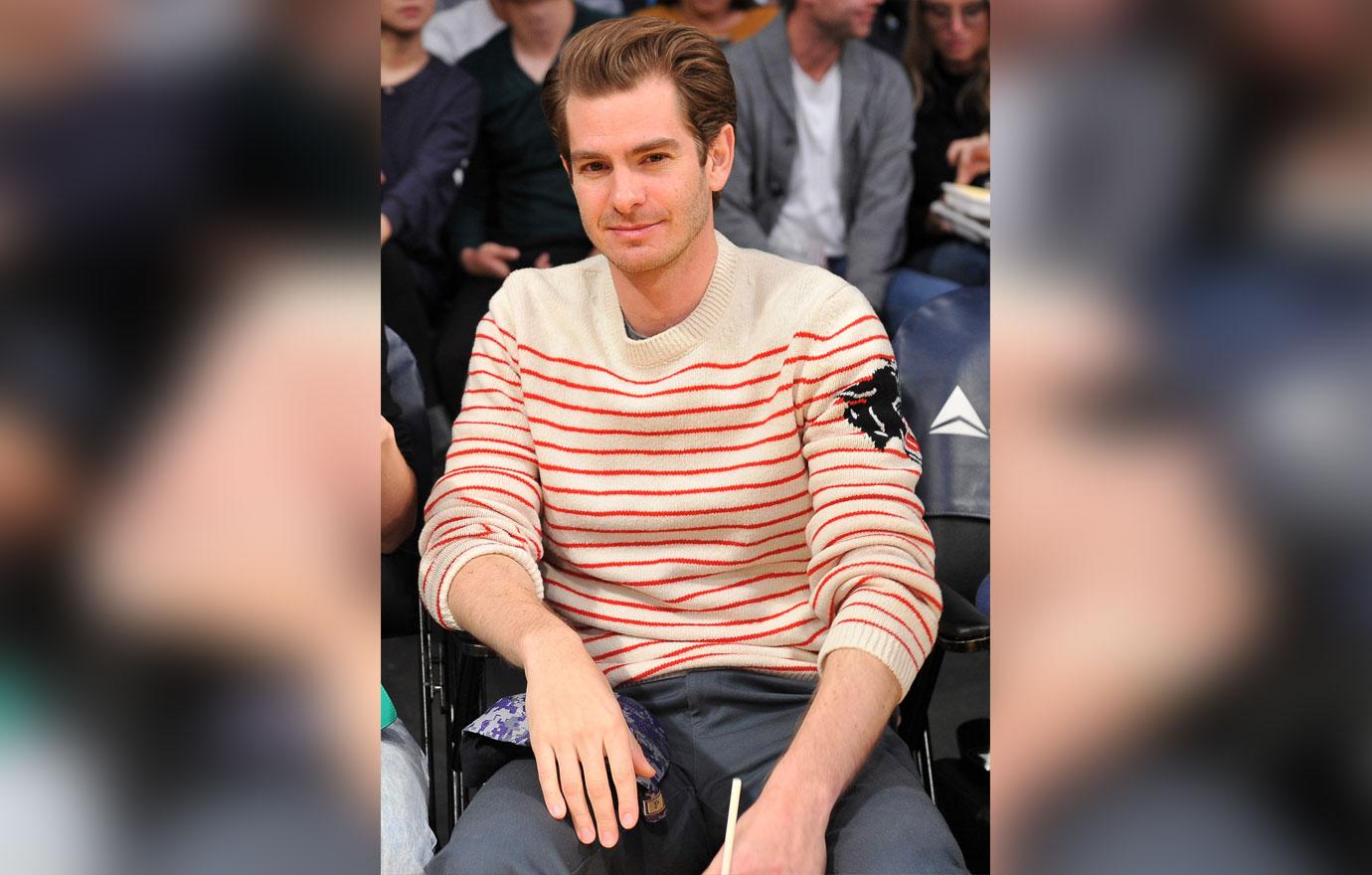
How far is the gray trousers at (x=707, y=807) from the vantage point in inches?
50.9

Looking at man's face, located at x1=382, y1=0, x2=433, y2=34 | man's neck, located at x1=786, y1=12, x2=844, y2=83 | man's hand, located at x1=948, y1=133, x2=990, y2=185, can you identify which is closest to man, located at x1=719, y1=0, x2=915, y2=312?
man's neck, located at x1=786, y1=12, x2=844, y2=83

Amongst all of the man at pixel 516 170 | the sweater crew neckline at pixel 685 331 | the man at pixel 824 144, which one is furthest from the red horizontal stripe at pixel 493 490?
the man at pixel 824 144

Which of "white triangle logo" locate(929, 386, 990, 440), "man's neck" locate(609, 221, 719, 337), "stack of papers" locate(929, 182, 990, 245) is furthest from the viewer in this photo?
"stack of papers" locate(929, 182, 990, 245)

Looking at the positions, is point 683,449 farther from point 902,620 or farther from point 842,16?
point 842,16

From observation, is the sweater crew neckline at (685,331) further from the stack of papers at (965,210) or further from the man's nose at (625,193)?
the stack of papers at (965,210)

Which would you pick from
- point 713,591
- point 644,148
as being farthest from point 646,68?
point 713,591

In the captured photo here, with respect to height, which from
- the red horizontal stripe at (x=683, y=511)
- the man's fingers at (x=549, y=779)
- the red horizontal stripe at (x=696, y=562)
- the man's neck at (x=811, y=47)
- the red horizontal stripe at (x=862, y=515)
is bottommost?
the man's fingers at (x=549, y=779)

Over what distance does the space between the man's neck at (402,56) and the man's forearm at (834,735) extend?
1.86 metres

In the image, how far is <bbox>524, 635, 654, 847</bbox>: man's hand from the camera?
4.19 ft

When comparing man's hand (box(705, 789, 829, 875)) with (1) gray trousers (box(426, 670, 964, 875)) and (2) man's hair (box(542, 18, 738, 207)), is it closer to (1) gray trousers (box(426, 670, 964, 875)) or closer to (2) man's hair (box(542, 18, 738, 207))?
(1) gray trousers (box(426, 670, 964, 875))

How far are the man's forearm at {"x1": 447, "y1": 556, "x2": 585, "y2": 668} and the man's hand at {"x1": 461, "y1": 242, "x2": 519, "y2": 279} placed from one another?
4.21 ft

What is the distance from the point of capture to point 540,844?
4.20ft
